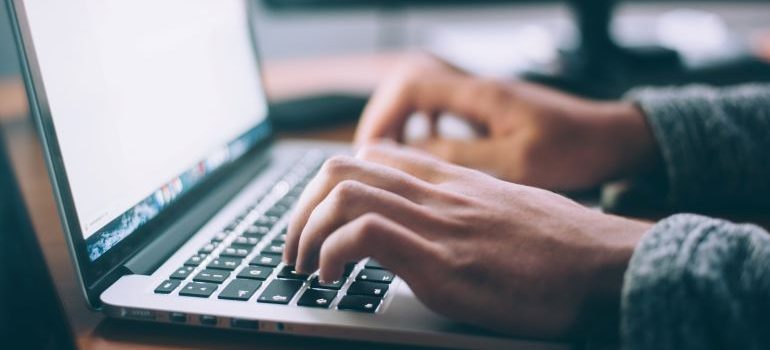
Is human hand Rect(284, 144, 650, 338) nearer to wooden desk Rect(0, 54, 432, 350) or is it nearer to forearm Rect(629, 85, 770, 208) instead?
wooden desk Rect(0, 54, 432, 350)

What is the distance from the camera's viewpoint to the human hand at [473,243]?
0.36 metres

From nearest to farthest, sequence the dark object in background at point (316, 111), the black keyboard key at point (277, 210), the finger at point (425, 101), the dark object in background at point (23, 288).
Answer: the dark object in background at point (23, 288), the black keyboard key at point (277, 210), the finger at point (425, 101), the dark object in background at point (316, 111)

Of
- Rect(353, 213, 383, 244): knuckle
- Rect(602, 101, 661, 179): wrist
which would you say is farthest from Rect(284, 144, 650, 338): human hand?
Rect(602, 101, 661, 179): wrist

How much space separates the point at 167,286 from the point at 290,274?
75 millimetres

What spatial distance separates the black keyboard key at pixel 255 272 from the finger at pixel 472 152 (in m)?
0.26

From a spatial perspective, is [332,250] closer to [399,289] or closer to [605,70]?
[399,289]

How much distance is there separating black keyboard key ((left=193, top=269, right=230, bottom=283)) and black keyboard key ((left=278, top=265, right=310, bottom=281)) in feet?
0.11

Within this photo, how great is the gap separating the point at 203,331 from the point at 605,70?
75 centimetres

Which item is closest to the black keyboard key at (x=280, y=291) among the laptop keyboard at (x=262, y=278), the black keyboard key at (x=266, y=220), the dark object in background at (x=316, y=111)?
the laptop keyboard at (x=262, y=278)

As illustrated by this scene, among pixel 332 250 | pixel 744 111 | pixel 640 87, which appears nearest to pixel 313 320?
pixel 332 250

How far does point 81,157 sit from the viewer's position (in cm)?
42

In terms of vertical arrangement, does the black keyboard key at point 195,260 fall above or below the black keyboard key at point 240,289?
above

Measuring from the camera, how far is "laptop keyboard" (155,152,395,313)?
0.39m

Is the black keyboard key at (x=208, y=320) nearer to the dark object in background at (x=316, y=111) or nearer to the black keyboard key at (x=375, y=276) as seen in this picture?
A: the black keyboard key at (x=375, y=276)
